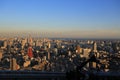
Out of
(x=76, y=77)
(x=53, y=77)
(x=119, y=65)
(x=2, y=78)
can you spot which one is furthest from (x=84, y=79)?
(x=119, y=65)

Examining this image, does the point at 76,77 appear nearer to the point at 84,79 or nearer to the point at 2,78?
the point at 84,79

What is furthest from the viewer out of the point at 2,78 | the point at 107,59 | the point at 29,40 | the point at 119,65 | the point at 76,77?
the point at 29,40

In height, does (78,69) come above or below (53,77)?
above

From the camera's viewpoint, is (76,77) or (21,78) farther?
(21,78)

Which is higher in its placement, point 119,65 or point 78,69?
point 78,69

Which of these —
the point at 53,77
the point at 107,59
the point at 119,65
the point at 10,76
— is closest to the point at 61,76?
the point at 53,77

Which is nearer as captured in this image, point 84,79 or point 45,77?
point 84,79

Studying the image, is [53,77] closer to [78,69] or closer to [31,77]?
[31,77]

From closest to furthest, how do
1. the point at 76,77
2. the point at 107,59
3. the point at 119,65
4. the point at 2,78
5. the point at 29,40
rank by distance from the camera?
the point at 76,77 < the point at 2,78 < the point at 107,59 < the point at 119,65 < the point at 29,40

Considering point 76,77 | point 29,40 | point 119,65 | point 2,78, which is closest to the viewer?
point 76,77
